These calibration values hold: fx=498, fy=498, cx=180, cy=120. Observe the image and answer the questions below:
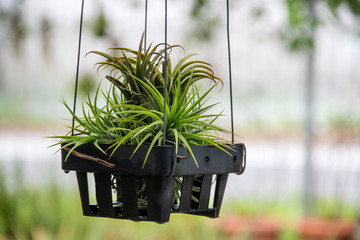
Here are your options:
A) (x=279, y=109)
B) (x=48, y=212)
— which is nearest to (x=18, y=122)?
(x=48, y=212)

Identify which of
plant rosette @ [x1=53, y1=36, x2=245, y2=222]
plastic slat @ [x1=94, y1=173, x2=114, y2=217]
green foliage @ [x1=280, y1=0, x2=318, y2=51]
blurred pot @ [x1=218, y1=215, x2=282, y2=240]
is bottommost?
blurred pot @ [x1=218, y1=215, x2=282, y2=240]

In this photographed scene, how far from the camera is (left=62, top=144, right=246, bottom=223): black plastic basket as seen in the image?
648 millimetres

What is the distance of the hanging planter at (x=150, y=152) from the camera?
657 mm

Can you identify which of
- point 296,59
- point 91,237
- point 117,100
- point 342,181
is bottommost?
point 91,237

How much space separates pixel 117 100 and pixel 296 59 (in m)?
2.39

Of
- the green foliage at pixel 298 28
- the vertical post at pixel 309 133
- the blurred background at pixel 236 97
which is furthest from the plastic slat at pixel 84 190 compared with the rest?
the vertical post at pixel 309 133

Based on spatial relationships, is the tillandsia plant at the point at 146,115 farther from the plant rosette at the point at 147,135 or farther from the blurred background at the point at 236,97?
the blurred background at the point at 236,97

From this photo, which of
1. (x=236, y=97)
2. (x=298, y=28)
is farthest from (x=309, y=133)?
(x=298, y=28)

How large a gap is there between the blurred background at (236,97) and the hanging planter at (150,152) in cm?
149

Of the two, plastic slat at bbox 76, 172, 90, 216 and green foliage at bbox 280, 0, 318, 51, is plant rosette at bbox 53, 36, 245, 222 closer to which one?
plastic slat at bbox 76, 172, 90, 216

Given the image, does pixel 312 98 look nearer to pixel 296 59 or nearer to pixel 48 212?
pixel 296 59

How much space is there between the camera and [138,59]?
0.72 meters

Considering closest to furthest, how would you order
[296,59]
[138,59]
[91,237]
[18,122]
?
[138,59]
[91,237]
[18,122]
[296,59]

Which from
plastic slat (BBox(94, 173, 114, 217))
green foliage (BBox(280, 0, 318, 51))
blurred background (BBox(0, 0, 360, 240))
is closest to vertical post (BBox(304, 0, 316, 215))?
blurred background (BBox(0, 0, 360, 240))
